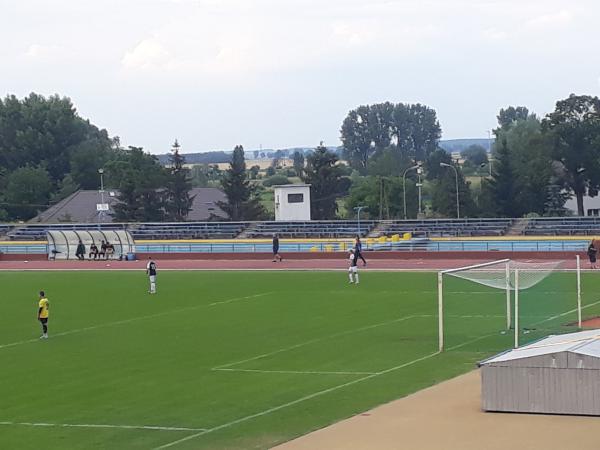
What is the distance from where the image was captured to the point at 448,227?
85312 millimetres

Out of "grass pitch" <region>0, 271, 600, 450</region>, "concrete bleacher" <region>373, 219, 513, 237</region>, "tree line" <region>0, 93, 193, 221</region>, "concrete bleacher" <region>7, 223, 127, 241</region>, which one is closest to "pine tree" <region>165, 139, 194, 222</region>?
"tree line" <region>0, 93, 193, 221</region>

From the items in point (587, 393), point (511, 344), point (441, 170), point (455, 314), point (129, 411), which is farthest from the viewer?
point (441, 170)

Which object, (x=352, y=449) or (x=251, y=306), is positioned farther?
(x=251, y=306)

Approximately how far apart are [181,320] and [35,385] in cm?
1272

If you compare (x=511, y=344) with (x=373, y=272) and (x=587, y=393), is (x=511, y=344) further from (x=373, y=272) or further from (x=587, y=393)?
(x=373, y=272)

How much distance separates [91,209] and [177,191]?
9019mm

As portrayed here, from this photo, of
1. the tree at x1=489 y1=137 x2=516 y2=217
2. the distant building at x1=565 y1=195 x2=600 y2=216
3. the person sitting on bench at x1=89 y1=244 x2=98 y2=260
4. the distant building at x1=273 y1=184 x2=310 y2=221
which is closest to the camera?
the person sitting on bench at x1=89 y1=244 x2=98 y2=260

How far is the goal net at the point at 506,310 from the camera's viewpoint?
29.2 m

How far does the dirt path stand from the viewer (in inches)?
691

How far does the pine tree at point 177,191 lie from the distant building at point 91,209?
201 cm

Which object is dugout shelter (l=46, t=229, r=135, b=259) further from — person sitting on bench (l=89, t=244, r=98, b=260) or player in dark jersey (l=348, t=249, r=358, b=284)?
player in dark jersey (l=348, t=249, r=358, b=284)

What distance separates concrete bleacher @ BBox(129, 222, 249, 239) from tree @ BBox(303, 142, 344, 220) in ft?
100

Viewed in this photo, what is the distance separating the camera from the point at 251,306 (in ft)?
137

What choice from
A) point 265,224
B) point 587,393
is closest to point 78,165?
point 265,224
